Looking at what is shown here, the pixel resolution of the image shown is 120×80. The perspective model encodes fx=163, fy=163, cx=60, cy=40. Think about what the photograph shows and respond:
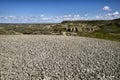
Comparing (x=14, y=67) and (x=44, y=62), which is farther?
(x=44, y=62)

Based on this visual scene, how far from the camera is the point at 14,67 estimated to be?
68.8 ft

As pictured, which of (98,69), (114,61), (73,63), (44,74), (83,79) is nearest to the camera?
(83,79)

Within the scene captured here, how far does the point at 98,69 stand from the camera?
20.8 meters

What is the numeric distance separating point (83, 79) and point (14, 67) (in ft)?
29.9

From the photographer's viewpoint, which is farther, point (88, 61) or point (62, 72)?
point (88, 61)

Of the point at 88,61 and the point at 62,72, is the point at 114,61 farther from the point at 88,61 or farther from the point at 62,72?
the point at 62,72

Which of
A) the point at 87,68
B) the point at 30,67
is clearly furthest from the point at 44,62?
the point at 87,68

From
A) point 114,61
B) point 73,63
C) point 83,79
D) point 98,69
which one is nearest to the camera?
point 83,79

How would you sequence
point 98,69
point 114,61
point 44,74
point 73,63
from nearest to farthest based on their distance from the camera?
point 44,74 → point 98,69 → point 73,63 → point 114,61

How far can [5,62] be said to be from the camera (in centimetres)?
2311

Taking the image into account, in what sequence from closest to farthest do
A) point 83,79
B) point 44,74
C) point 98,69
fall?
point 83,79 → point 44,74 → point 98,69

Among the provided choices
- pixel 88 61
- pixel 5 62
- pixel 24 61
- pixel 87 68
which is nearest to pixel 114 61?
pixel 88 61

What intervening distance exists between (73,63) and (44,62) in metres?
4.13

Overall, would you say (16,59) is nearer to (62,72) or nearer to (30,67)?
(30,67)
